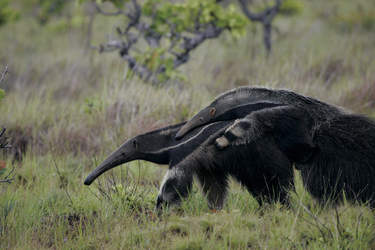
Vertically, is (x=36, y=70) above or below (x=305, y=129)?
below

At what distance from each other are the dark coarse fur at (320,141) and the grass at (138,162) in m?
0.21

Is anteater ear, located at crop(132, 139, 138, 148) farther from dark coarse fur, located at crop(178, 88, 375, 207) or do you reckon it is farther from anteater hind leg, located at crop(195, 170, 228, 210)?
dark coarse fur, located at crop(178, 88, 375, 207)

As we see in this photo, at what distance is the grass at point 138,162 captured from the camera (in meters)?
3.67

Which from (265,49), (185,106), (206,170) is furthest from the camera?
(265,49)

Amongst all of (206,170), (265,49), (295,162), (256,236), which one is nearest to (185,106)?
(206,170)

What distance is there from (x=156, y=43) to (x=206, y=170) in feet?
16.7

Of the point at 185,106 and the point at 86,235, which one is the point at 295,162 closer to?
the point at 86,235

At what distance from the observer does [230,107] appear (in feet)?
13.8

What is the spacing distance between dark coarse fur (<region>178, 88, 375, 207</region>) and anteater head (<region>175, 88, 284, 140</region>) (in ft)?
0.04

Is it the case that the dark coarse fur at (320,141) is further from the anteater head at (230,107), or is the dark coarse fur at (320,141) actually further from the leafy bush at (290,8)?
the leafy bush at (290,8)

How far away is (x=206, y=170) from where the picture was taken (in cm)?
444

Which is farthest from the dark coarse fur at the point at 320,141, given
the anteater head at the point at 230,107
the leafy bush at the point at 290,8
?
the leafy bush at the point at 290,8

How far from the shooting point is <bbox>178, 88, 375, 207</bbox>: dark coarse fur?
3.96 metres

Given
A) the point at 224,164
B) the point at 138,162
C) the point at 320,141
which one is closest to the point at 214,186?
the point at 224,164
